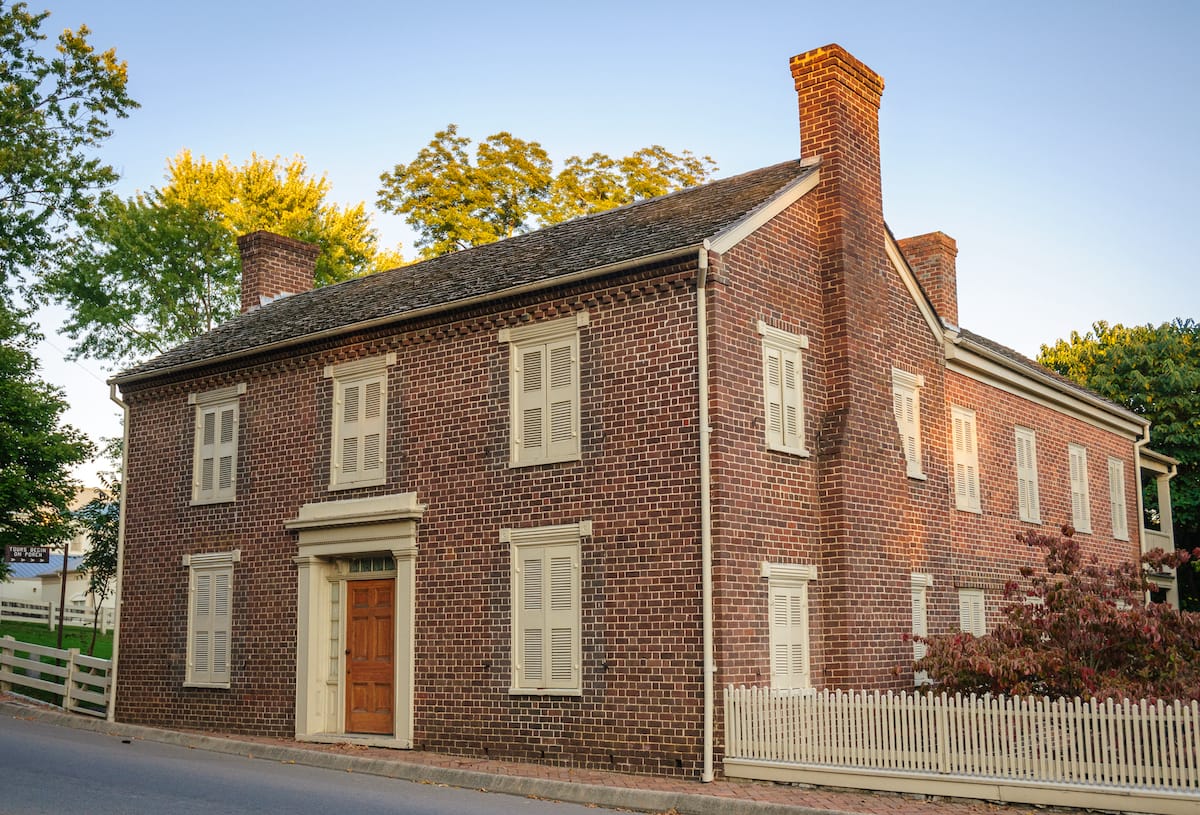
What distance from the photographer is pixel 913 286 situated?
1900 cm

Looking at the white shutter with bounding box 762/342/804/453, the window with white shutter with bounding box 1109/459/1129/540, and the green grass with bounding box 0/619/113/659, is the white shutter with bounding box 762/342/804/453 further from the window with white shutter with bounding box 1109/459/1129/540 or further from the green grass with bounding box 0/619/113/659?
the green grass with bounding box 0/619/113/659

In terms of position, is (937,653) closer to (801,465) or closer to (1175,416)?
(801,465)

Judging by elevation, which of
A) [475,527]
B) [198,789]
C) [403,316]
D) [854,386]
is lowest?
[198,789]

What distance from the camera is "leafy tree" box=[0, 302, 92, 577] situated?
28.5 m

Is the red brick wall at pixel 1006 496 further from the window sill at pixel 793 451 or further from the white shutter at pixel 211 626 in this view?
the white shutter at pixel 211 626

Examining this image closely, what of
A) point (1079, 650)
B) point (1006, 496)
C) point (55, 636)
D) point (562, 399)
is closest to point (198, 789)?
point (562, 399)

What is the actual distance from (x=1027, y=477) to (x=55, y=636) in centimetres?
2814

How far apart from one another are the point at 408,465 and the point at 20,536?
51.6ft

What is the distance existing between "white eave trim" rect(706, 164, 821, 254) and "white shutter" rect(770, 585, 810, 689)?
4.35 meters

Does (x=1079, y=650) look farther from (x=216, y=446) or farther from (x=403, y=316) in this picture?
(x=216, y=446)

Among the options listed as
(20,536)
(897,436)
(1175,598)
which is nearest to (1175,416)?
(1175,598)

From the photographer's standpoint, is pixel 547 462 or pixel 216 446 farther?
pixel 216 446

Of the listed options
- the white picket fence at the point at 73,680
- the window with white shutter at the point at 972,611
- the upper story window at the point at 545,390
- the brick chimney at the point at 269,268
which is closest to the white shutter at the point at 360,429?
the upper story window at the point at 545,390

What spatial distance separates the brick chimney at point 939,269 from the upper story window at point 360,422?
11.2 metres
